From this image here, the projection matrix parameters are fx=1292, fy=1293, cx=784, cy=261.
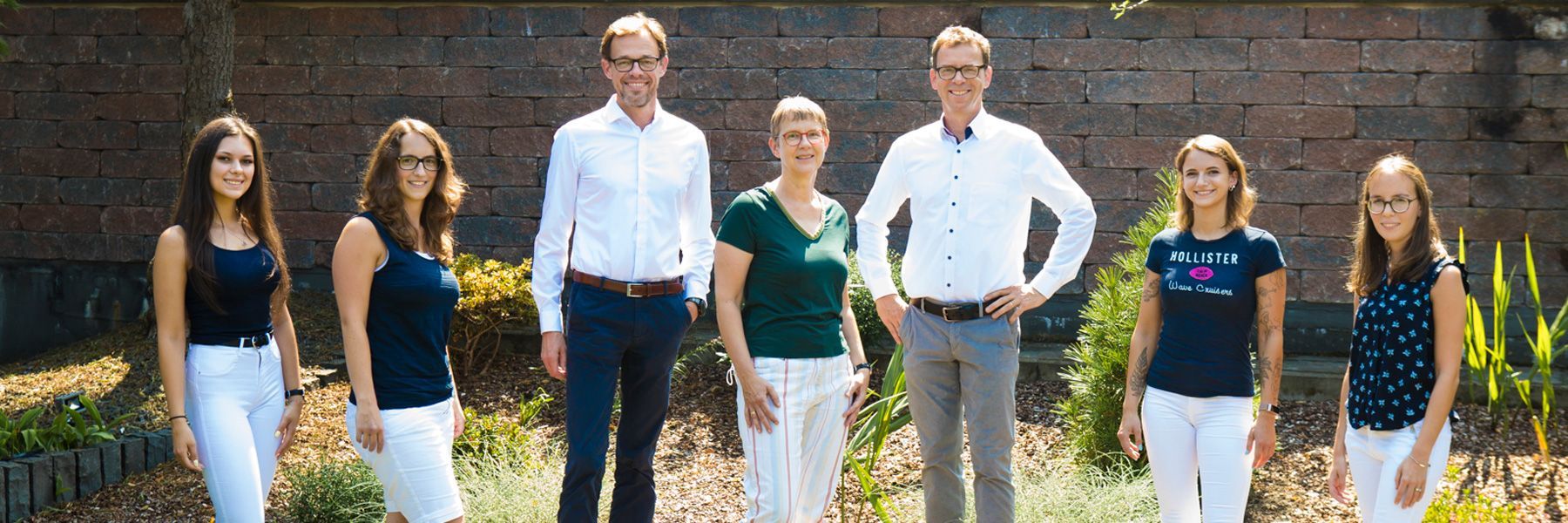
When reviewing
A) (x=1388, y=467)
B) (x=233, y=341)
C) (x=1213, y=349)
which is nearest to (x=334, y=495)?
(x=233, y=341)

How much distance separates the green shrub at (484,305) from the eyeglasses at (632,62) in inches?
111

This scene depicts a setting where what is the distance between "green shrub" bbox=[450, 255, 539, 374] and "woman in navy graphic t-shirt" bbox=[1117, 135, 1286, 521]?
364 centimetres

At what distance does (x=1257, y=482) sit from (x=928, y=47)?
308cm

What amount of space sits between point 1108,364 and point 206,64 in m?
5.03

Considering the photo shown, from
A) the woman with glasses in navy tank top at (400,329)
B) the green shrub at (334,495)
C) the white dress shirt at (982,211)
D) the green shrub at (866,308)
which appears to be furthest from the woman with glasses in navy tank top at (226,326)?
the green shrub at (866,308)

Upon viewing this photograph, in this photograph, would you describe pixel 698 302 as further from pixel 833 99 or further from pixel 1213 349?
pixel 833 99

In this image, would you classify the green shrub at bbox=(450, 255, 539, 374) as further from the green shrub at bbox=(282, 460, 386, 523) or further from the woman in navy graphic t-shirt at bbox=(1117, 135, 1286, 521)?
the woman in navy graphic t-shirt at bbox=(1117, 135, 1286, 521)

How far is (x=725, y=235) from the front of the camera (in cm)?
358

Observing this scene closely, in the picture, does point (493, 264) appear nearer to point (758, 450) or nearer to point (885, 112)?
point (885, 112)

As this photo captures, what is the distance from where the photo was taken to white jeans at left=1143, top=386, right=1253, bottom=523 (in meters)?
3.53

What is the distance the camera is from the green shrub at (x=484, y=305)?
259 inches

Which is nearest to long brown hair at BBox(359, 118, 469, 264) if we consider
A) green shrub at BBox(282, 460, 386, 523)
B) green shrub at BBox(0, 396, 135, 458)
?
green shrub at BBox(282, 460, 386, 523)

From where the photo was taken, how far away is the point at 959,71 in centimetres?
381

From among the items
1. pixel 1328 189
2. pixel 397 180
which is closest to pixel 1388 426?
pixel 397 180
